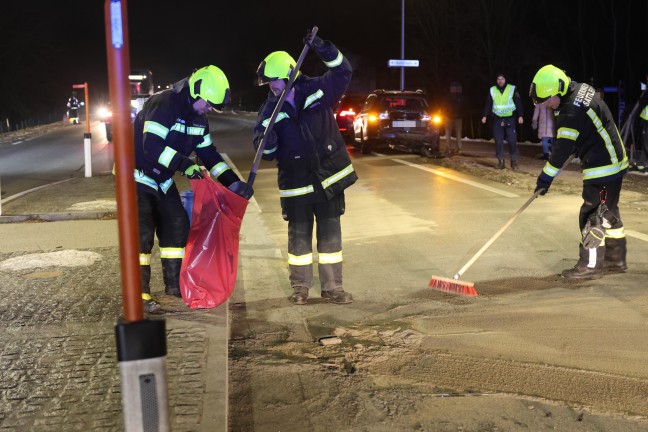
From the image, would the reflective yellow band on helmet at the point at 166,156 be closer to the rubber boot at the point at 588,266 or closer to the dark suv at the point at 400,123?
the rubber boot at the point at 588,266

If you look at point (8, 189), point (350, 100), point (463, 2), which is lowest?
point (8, 189)

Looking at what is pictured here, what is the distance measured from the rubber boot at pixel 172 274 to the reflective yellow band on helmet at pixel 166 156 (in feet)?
2.82

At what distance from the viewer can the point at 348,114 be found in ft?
73.3

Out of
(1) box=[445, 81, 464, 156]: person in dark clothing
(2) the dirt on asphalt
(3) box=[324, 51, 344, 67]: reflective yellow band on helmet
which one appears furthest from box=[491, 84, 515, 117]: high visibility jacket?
(3) box=[324, 51, 344, 67]: reflective yellow band on helmet

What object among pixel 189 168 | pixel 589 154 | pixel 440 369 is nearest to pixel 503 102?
pixel 589 154

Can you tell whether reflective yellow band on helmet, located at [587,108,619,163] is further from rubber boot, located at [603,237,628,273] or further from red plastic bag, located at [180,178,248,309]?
red plastic bag, located at [180,178,248,309]

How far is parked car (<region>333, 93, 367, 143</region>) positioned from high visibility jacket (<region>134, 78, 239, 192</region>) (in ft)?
51.8

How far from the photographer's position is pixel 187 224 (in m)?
5.78

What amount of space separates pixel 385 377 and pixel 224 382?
97cm

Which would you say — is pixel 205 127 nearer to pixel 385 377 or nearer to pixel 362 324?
pixel 362 324

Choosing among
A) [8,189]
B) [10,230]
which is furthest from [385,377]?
[8,189]

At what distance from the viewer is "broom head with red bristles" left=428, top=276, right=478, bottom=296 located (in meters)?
6.10

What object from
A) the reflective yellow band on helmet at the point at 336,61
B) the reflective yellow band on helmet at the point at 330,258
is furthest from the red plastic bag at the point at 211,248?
the reflective yellow band on helmet at the point at 336,61

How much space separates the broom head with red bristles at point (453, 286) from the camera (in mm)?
6102
